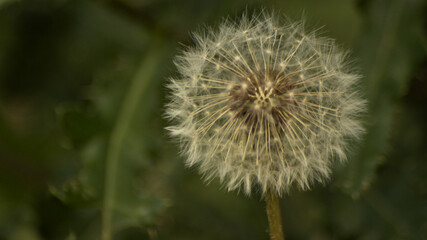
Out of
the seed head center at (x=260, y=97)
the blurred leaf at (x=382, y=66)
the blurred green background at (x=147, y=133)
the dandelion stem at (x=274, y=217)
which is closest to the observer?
the dandelion stem at (x=274, y=217)

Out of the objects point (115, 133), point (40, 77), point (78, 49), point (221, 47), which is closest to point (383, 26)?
point (221, 47)

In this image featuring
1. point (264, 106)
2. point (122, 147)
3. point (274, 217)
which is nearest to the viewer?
point (274, 217)

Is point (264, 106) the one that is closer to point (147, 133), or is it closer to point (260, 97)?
point (260, 97)

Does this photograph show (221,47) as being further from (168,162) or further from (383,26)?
(168,162)

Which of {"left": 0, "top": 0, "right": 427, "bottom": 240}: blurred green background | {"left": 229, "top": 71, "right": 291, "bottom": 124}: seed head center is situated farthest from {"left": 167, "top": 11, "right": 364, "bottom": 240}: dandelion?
{"left": 0, "top": 0, "right": 427, "bottom": 240}: blurred green background

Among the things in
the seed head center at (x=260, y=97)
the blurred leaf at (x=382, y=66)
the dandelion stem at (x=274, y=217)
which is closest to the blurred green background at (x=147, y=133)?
the blurred leaf at (x=382, y=66)

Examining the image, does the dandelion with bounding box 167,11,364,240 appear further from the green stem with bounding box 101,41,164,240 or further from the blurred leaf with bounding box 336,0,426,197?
the green stem with bounding box 101,41,164,240

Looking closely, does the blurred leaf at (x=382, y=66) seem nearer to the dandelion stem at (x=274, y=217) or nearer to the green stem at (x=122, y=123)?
the dandelion stem at (x=274, y=217)

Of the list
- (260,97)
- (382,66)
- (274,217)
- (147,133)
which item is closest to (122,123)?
(147,133)
